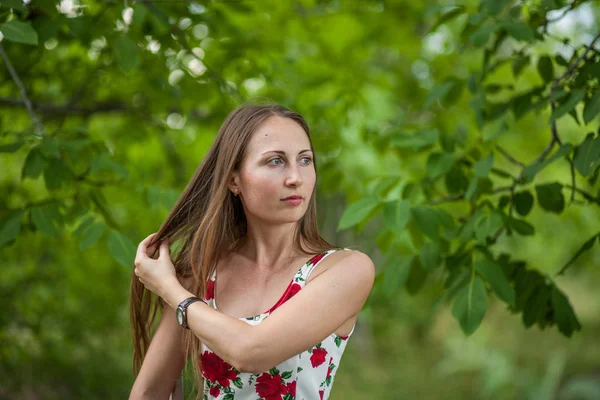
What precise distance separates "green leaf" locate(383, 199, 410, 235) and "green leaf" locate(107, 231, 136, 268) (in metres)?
0.92

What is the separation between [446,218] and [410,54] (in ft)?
9.29

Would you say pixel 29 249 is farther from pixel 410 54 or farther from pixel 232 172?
pixel 232 172

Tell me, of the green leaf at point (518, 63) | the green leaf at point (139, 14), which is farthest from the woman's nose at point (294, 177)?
the green leaf at point (518, 63)

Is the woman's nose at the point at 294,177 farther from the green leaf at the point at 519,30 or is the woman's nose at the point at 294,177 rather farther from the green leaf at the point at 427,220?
the green leaf at the point at 519,30

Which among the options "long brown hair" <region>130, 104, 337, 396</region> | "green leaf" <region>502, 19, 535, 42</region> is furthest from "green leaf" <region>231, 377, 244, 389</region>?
"green leaf" <region>502, 19, 535, 42</region>

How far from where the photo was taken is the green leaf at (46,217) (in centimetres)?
227

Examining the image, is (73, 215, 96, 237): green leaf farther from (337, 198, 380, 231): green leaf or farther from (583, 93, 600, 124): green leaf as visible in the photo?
(583, 93, 600, 124): green leaf

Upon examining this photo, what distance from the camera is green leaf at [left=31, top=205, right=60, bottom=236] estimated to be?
2.27 metres

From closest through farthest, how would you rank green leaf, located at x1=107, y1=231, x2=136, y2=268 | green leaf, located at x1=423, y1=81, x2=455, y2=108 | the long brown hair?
the long brown hair, green leaf, located at x1=107, y1=231, x2=136, y2=268, green leaf, located at x1=423, y1=81, x2=455, y2=108

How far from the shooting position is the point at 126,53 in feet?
8.24

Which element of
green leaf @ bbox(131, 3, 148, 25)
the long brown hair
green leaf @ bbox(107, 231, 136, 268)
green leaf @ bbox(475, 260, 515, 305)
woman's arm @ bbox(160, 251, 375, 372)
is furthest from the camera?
green leaf @ bbox(131, 3, 148, 25)

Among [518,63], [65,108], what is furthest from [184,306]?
[65,108]

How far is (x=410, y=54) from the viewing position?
484 cm

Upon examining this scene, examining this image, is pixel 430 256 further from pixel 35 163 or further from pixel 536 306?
pixel 35 163
